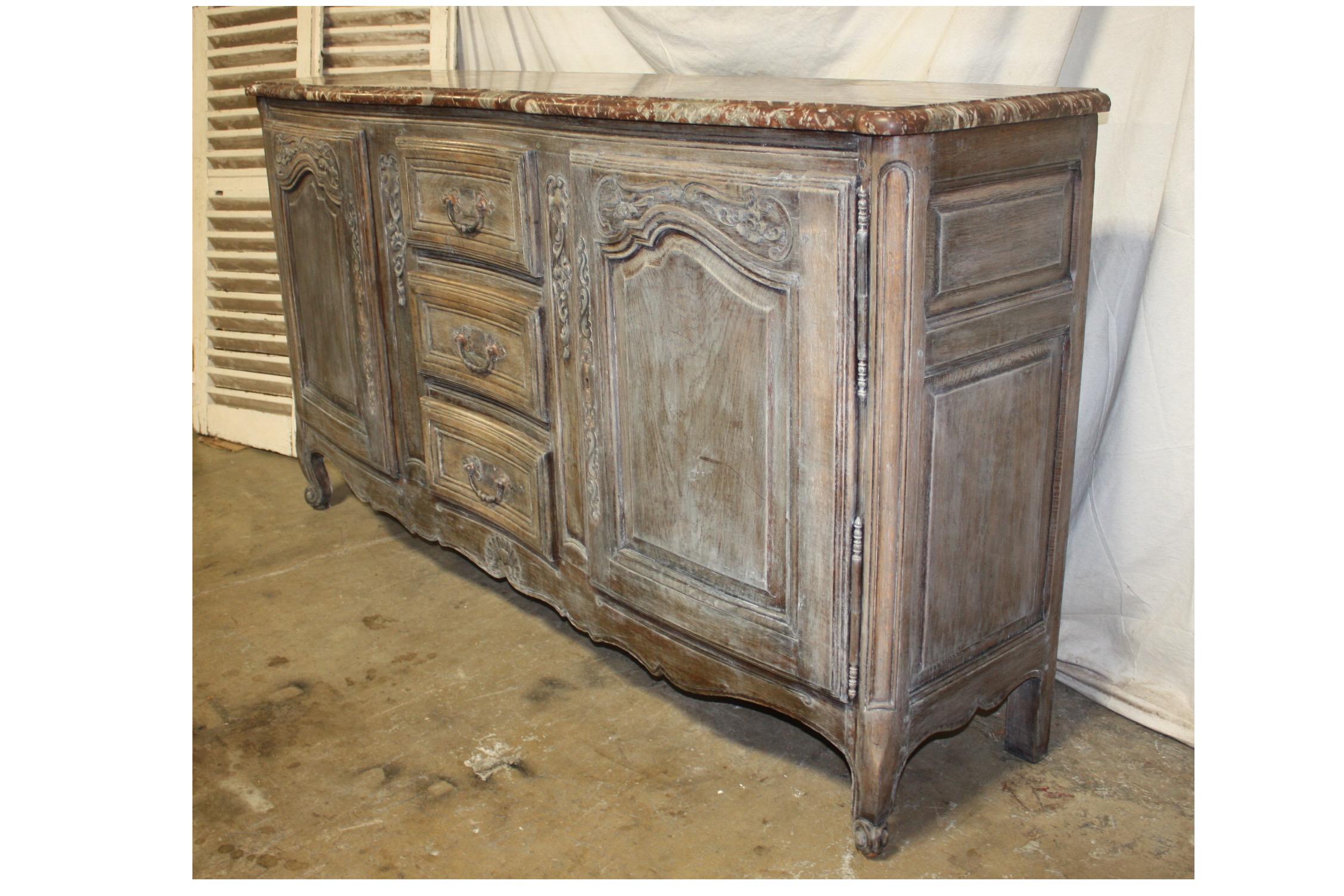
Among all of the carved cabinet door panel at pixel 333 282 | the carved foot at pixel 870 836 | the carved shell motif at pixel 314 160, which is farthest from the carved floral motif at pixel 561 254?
the carved foot at pixel 870 836

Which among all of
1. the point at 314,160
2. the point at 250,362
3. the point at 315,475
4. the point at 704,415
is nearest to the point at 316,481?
the point at 315,475

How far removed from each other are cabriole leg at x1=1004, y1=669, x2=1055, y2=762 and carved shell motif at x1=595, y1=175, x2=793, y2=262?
930 millimetres

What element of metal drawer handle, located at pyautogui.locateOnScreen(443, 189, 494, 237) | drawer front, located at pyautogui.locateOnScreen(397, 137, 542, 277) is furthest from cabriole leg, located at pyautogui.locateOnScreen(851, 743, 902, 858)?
metal drawer handle, located at pyautogui.locateOnScreen(443, 189, 494, 237)

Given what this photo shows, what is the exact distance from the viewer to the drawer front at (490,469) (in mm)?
2352

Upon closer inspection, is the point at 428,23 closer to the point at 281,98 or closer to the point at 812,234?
the point at 281,98

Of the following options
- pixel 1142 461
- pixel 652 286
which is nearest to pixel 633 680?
pixel 652 286

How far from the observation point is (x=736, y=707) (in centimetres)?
236

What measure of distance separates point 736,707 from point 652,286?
35.2 inches

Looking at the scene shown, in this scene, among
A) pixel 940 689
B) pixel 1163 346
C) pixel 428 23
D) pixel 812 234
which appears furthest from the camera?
pixel 428 23

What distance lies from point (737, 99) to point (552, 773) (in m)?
1.19

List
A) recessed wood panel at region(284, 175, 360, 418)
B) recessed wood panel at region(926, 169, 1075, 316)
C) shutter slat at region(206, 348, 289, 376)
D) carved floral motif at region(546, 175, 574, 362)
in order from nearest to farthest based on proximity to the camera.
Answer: recessed wood panel at region(926, 169, 1075, 316)
carved floral motif at region(546, 175, 574, 362)
recessed wood panel at region(284, 175, 360, 418)
shutter slat at region(206, 348, 289, 376)

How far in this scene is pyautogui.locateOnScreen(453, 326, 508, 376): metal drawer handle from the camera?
2.35 meters

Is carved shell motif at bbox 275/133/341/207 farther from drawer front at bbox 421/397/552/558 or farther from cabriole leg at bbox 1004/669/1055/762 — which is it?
cabriole leg at bbox 1004/669/1055/762

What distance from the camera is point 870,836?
1869mm
